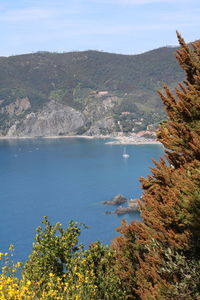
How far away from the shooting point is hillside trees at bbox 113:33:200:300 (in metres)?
10.3

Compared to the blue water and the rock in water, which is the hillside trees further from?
the rock in water

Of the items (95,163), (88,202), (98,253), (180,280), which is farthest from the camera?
(95,163)

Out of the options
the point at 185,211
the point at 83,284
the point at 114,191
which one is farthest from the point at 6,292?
the point at 114,191

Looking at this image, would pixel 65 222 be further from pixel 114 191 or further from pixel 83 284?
pixel 83 284

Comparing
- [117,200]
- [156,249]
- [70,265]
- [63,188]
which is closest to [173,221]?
[156,249]

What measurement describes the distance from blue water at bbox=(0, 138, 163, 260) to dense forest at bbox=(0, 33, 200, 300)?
47.8 meters

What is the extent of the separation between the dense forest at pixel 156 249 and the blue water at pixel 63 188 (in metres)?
47.8

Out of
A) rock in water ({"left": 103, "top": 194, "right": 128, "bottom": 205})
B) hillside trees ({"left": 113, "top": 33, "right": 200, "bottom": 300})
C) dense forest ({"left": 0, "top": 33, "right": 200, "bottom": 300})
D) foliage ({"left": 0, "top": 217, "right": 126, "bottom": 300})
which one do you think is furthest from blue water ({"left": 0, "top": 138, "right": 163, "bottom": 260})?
hillside trees ({"left": 113, "top": 33, "right": 200, "bottom": 300})

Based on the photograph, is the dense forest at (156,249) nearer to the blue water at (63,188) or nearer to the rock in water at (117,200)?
the blue water at (63,188)

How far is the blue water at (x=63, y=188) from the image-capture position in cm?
7444

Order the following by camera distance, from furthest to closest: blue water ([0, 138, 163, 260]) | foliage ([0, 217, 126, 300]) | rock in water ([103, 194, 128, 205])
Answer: rock in water ([103, 194, 128, 205])
blue water ([0, 138, 163, 260])
foliage ([0, 217, 126, 300])

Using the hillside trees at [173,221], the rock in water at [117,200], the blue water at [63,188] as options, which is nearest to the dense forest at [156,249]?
the hillside trees at [173,221]

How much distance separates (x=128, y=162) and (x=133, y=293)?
139806mm

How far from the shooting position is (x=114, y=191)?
104500 millimetres
